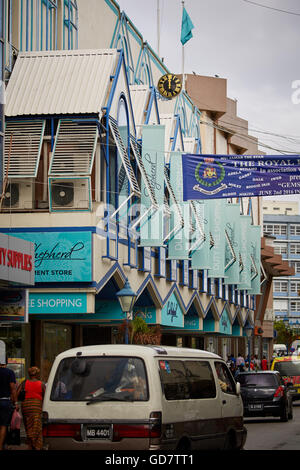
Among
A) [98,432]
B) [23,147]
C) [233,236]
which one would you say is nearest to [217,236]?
[233,236]

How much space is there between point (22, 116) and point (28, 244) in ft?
25.6

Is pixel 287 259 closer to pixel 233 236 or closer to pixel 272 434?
pixel 233 236

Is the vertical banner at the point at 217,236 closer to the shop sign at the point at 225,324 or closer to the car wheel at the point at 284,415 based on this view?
the shop sign at the point at 225,324

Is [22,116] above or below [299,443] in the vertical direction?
above

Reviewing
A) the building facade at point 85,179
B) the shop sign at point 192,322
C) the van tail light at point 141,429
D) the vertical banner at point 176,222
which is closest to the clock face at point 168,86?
the building facade at point 85,179

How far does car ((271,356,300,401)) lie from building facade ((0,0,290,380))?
16.5 feet

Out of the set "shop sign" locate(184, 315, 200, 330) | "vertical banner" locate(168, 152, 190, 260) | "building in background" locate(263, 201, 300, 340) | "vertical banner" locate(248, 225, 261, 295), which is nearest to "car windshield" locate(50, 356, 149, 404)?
"vertical banner" locate(168, 152, 190, 260)

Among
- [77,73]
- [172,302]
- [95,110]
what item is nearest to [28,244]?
[95,110]

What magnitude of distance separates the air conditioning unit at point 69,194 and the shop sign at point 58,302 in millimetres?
2579

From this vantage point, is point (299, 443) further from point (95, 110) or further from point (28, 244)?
point (95, 110)

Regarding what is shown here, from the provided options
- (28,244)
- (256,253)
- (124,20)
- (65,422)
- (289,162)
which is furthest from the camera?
(256,253)

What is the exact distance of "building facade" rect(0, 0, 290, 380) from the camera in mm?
26562

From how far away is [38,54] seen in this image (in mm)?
28906

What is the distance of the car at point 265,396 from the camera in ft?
83.7
